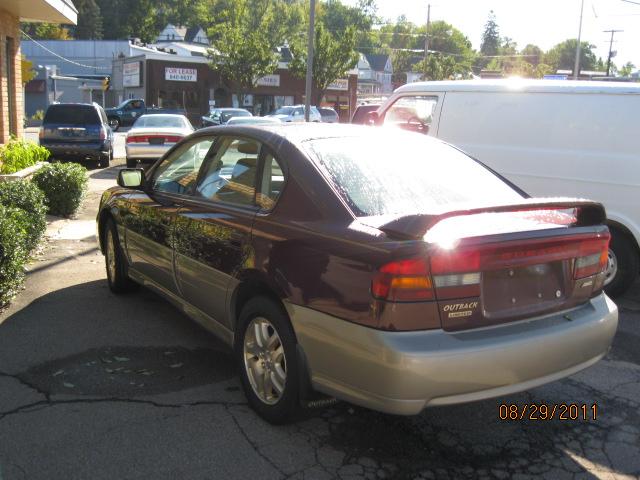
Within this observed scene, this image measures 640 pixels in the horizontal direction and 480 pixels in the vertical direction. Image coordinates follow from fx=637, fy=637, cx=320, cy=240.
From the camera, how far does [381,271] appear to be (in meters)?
2.93

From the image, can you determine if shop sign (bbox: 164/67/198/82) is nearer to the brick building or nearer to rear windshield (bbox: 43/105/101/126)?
rear windshield (bbox: 43/105/101/126)

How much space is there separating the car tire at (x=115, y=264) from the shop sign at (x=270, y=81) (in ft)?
155

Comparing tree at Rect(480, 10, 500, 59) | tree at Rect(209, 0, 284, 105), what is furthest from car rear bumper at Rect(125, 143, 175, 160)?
tree at Rect(480, 10, 500, 59)

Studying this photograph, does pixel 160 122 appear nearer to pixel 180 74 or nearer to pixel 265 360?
pixel 265 360

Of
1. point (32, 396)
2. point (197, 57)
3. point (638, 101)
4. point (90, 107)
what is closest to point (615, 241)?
point (638, 101)

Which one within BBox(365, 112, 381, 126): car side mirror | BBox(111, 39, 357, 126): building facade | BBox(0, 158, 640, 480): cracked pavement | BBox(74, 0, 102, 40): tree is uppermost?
BBox(74, 0, 102, 40): tree

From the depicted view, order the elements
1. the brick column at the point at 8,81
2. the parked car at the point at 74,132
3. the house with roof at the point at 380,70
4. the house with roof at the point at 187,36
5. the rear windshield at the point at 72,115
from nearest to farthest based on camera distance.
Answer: the brick column at the point at 8,81
the parked car at the point at 74,132
the rear windshield at the point at 72,115
the house with roof at the point at 187,36
the house with roof at the point at 380,70

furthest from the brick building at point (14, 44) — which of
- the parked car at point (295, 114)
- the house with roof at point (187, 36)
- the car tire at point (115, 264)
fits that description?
the house with roof at point (187, 36)

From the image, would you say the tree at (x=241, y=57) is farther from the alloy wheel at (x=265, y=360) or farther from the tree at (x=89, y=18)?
the tree at (x=89, y=18)

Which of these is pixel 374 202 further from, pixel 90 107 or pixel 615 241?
pixel 90 107

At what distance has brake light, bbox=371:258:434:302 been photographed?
291 centimetres

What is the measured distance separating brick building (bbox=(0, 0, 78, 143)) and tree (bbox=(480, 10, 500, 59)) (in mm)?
164717

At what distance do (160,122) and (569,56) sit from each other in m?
129
